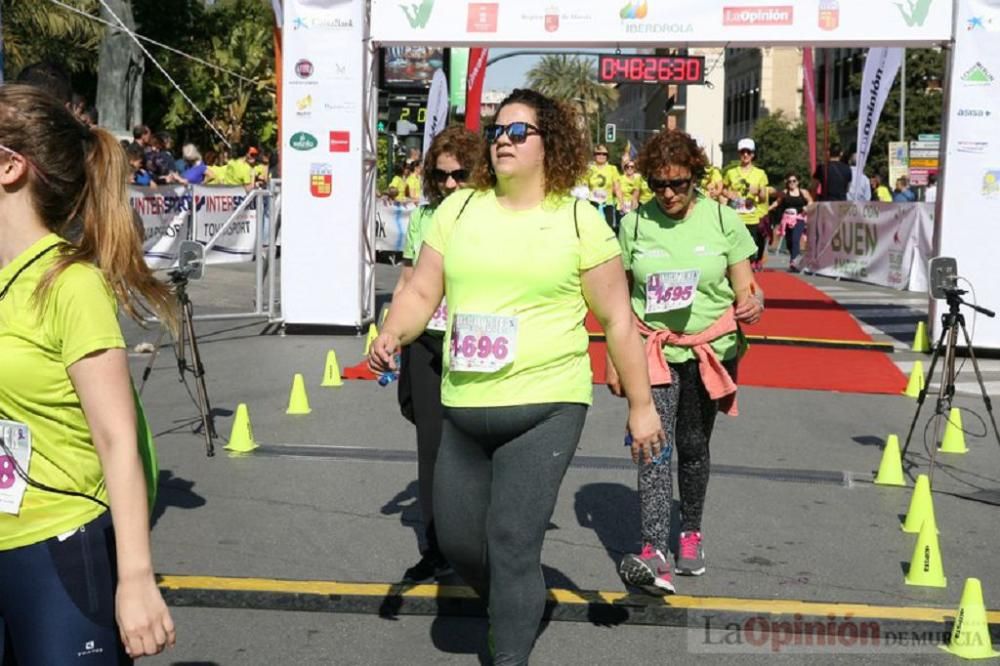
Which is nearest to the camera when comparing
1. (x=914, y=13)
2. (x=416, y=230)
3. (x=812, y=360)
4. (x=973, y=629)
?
(x=973, y=629)

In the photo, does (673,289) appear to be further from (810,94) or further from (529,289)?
(810,94)

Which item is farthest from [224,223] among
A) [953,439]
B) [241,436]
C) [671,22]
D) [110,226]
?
[110,226]

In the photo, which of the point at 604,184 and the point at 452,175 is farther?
the point at 604,184

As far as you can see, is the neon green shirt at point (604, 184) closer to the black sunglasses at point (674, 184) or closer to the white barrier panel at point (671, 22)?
the white barrier panel at point (671, 22)

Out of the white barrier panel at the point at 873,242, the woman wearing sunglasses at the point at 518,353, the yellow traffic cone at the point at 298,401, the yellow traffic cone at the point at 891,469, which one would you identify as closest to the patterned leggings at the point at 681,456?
the woman wearing sunglasses at the point at 518,353

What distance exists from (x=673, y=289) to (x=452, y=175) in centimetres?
105

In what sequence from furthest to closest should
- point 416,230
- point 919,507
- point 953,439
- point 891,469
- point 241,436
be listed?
point 953,439 → point 241,436 → point 891,469 → point 919,507 → point 416,230

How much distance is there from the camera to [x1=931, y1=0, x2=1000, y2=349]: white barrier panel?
40.8ft

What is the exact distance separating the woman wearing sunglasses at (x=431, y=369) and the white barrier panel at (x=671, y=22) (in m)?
7.54

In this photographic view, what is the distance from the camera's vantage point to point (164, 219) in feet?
52.5

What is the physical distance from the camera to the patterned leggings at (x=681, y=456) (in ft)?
18.2

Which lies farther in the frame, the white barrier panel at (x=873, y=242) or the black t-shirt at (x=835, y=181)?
the black t-shirt at (x=835, y=181)

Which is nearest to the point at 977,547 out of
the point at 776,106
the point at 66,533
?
the point at 66,533

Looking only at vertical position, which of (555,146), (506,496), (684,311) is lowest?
(506,496)
